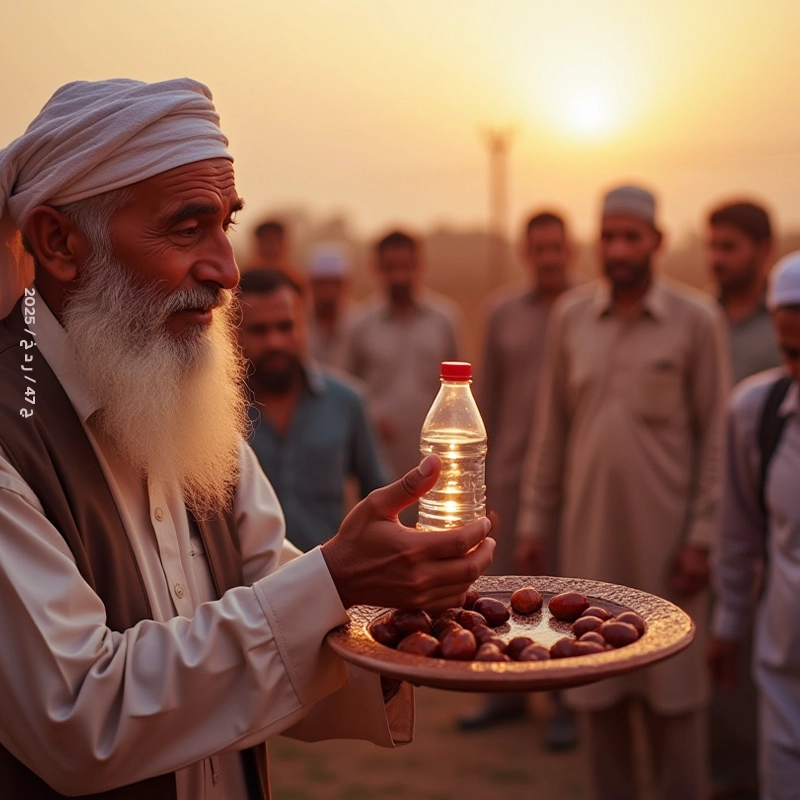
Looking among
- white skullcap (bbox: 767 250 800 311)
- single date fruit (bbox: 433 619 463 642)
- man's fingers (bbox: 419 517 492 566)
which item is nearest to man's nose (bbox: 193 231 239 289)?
man's fingers (bbox: 419 517 492 566)

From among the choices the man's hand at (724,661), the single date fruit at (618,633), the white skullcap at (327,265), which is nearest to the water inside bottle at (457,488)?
the single date fruit at (618,633)

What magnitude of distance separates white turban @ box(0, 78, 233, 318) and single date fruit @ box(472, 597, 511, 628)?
1145 mm

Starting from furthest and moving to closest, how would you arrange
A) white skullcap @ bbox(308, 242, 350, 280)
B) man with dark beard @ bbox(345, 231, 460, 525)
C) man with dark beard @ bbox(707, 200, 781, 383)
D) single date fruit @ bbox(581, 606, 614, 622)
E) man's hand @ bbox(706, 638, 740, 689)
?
white skullcap @ bbox(308, 242, 350, 280) → man with dark beard @ bbox(345, 231, 460, 525) → man with dark beard @ bbox(707, 200, 781, 383) → man's hand @ bbox(706, 638, 740, 689) → single date fruit @ bbox(581, 606, 614, 622)

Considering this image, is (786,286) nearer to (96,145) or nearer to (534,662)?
(534,662)

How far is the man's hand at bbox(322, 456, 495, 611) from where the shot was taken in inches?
84.7

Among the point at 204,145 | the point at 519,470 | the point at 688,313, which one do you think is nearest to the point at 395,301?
the point at 519,470

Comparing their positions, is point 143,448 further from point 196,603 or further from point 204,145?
point 204,145

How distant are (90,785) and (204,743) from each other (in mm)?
220

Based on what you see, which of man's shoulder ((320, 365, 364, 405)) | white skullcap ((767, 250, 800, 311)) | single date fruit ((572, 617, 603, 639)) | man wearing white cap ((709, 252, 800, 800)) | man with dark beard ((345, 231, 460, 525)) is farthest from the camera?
man with dark beard ((345, 231, 460, 525))

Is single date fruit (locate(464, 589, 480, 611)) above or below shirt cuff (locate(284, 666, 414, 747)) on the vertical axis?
above

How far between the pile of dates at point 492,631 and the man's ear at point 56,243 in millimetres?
1018

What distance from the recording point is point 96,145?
2346 millimetres

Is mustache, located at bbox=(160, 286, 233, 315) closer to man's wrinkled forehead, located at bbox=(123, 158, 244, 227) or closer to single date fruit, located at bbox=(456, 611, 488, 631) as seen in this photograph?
man's wrinkled forehead, located at bbox=(123, 158, 244, 227)

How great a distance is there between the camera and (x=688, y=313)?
570 cm
